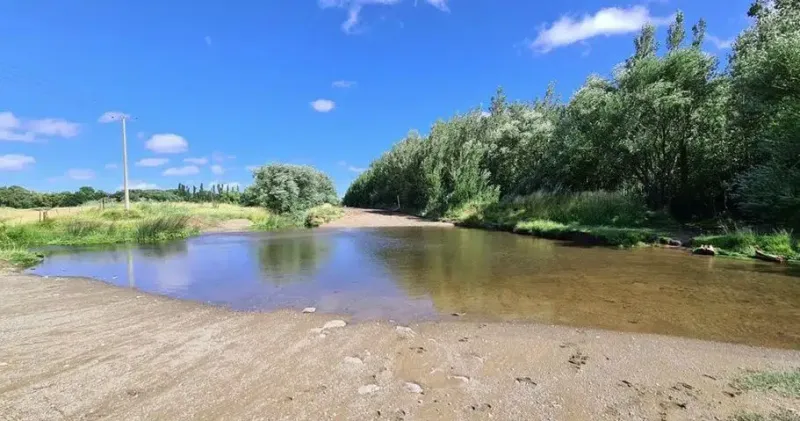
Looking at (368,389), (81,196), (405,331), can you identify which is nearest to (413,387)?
(368,389)

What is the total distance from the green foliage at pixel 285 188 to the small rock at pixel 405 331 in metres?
30.3

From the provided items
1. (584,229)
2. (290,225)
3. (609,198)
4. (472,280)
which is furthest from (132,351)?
(290,225)

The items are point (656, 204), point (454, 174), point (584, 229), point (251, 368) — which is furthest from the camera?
point (454, 174)

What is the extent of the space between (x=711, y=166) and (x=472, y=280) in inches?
653

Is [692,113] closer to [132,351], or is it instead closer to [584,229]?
[584,229]

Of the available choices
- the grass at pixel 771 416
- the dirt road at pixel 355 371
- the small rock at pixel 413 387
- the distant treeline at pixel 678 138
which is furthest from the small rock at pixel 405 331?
the distant treeline at pixel 678 138

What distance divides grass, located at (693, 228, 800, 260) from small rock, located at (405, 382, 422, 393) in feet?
40.1

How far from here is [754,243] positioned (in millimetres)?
11586

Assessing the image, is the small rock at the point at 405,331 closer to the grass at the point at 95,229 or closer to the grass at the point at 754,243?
the grass at the point at 754,243

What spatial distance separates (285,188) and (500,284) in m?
29.5

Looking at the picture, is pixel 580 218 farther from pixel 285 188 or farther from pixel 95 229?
pixel 95 229

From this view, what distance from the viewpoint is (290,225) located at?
30.1 meters

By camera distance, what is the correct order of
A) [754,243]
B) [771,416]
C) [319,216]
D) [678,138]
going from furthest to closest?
1. [319,216]
2. [678,138]
3. [754,243]
4. [771,416]

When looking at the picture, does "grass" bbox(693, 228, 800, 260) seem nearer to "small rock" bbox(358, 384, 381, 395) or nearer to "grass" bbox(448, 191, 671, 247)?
"grass" bbox(448, 191, 671, 247)
